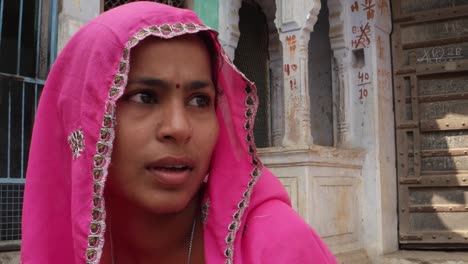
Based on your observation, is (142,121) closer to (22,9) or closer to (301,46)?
(22,9)

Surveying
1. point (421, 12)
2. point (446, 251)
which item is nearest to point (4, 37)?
point (421, 12)

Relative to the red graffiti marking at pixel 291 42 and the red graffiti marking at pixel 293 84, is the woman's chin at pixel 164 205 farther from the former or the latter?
the red graffiti marking at pixel 291 42

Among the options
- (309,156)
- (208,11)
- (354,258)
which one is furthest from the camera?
(208,11)

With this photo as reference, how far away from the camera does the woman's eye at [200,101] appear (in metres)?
1.26

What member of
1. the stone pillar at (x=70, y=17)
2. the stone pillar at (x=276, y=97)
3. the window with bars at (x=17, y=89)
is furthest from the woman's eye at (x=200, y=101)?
the stone pillar at (x=276, y=97)

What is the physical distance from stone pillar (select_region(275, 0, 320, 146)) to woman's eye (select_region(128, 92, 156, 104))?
4043 millimetres

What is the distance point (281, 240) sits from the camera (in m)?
1.15

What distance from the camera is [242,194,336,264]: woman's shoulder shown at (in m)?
1.13

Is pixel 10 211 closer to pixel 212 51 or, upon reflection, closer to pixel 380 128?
pixel 212 51

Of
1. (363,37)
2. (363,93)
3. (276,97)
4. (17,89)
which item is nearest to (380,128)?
(363,93)

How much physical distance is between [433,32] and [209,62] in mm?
5157

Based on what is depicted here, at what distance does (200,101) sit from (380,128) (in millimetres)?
4759

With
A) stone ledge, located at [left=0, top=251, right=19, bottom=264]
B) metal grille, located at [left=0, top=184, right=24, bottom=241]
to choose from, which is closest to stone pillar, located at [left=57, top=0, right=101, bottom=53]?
metal grille, located at [left=0, top=184, right=24, bottom=241]

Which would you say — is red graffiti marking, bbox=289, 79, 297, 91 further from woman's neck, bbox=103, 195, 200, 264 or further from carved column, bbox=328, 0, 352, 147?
woman's neck, bbox=103, 195, 200, 264
